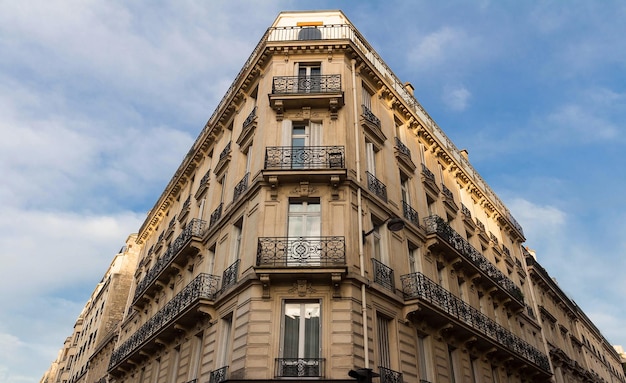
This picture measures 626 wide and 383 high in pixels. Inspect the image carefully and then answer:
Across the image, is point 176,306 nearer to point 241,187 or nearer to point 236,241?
point 236,241

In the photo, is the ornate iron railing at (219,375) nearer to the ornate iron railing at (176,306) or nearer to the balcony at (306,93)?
the ornate iron railing at (176,306)

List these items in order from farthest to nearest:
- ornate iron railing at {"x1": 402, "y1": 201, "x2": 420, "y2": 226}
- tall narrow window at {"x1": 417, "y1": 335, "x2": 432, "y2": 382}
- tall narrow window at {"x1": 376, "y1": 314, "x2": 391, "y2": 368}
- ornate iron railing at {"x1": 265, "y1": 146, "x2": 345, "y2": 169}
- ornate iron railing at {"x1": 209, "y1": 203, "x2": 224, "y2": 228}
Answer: ornate iron railing at {"x1": 209, "y1": 203, "x2": 224, "y2": 228} → ornate iron railing at {"x1": 402, "y1": 201, "x2": 420, "y2": 226} → ornate iron railing at {"x1": 265, "y1": 146, "x2": 345, "y2": 169} → tall narrow window at {"x1": 417, "y1": 335, "x2": 432, "y2": 382} → tall narrow window at {"x1": 376, "y1": 314, "x2": 391, "y2": 368}

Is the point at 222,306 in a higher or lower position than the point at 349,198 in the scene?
lower

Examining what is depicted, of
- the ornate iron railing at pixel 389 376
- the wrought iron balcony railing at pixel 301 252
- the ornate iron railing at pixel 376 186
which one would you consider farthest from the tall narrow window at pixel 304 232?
the ornate iron railing at pixel 389 376

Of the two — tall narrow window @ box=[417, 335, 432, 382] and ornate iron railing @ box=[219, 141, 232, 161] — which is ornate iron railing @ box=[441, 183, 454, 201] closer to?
tall narrow window @ box=[417, 335, 432, 382]

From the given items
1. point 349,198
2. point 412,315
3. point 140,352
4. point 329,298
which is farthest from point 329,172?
point 140,352

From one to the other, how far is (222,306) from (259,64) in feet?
32.8

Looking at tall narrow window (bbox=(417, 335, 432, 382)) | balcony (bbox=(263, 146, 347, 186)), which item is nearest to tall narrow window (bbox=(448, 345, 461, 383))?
tall narrow window (bbox=(417, 335, 432, 382))

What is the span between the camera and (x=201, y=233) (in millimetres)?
18891

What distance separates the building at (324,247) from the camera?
12164 millimetres

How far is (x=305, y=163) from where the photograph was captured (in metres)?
14.7

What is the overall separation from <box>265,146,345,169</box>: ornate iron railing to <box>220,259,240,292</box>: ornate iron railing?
3408mm

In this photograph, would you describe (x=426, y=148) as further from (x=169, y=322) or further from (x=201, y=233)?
(x=169, y=322)

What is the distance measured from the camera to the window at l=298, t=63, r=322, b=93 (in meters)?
16.7
